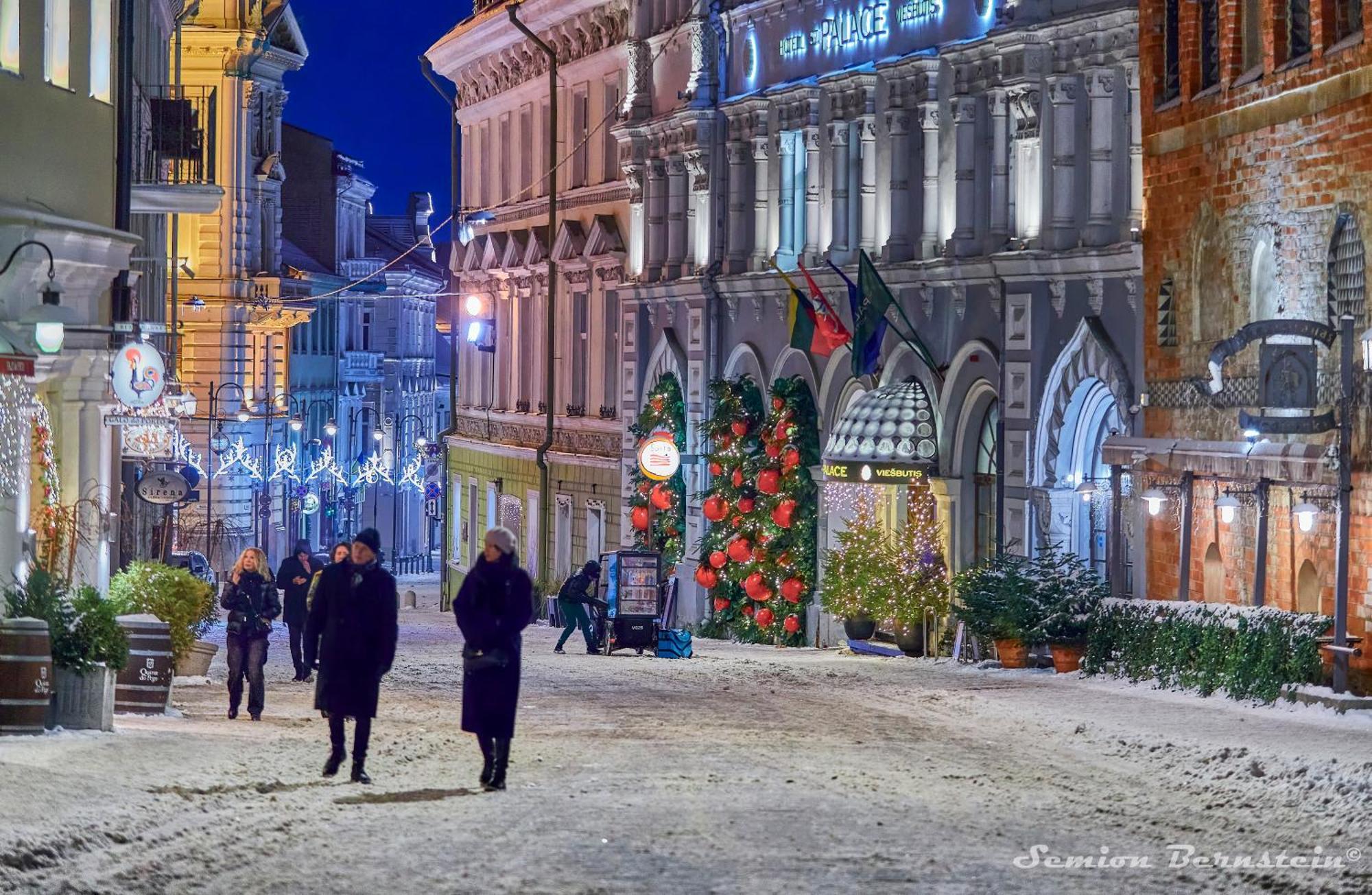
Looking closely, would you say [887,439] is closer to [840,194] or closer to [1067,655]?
[840,194]

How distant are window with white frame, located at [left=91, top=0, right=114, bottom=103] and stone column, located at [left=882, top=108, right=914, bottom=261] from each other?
13.1 metres

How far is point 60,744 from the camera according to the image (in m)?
18.3

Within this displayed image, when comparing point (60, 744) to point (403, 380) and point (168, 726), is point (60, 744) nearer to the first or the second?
point (168, 726)

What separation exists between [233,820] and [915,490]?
22178 mm

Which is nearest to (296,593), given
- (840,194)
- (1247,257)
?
(1247,257)

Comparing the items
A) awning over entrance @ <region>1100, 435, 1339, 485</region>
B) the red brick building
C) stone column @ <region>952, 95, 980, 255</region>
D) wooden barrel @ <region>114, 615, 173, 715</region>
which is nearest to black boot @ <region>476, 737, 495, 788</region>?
wooden barrel @ <region>114, 615, 173, 715</region>

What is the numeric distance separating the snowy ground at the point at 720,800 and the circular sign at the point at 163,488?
489 inches

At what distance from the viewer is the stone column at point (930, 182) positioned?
36.4m

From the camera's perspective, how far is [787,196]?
4197 centimetres

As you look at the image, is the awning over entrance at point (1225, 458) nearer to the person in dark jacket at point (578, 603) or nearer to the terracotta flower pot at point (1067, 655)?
the terracotta flower pot at point (1067, 655)

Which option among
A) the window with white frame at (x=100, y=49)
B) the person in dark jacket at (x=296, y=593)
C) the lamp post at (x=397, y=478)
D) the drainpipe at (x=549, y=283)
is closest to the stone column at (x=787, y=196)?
the drainpipe at (x=549, y=283)

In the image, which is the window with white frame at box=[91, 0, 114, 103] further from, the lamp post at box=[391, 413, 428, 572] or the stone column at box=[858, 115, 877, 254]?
the lamp post at box=[391, 413, 428, 572]

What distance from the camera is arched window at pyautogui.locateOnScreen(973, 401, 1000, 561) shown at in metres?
34.8

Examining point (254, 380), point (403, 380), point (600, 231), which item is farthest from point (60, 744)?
point (403, 380)
